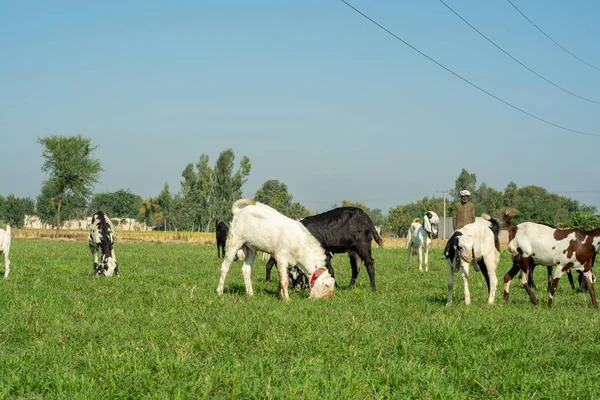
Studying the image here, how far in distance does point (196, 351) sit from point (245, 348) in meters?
0.57

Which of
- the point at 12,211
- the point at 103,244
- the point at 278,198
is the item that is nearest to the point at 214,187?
the point at 278,198

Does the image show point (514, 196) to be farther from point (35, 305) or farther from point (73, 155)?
point (35, 305)

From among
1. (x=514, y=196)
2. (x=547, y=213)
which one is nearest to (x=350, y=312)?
(x=547, y=213)

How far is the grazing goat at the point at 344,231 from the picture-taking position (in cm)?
1396

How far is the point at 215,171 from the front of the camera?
105 m

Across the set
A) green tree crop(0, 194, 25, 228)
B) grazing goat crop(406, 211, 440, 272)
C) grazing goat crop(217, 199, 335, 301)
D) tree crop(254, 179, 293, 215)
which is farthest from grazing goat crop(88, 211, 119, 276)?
green tree crop(0, 194, 25, 228)

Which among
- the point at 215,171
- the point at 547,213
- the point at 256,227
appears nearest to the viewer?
the point at 256,227

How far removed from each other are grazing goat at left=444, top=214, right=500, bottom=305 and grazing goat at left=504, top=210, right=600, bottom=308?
2.00ft

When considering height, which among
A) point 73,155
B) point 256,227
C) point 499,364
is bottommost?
point 499,364

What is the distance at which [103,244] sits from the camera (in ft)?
52.6

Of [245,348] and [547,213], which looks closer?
[245,348]

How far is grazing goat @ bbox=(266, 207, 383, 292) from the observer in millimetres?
13961

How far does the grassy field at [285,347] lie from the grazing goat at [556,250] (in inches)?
27.4

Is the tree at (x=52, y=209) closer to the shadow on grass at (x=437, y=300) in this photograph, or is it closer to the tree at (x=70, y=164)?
the tree at (x=70, y=164)
